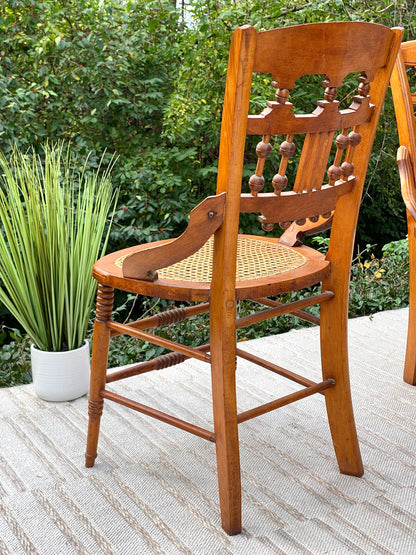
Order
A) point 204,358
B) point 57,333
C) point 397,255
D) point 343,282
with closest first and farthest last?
point 204,358, point 343,282, point 57,333, point 397,255

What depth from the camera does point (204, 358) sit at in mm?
1610

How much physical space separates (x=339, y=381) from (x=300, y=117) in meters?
0.75

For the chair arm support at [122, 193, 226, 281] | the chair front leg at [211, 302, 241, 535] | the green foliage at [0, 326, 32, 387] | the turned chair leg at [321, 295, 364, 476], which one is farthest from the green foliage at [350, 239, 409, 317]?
the chair arm support at [122, 193, 226, 281]

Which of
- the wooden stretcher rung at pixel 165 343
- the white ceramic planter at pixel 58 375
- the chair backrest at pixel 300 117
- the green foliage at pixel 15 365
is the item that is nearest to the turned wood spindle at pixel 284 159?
the chair backrest at pixel 300 117

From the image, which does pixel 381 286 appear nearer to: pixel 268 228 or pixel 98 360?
pixel 98 360

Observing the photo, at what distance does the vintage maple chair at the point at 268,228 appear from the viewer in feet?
4.53

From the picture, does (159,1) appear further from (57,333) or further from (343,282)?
(343,282)

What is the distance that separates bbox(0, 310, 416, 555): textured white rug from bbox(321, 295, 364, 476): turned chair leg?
73mm

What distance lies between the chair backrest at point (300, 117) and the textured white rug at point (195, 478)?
68 cm

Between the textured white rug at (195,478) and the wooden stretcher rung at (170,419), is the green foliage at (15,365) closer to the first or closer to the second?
the textured white rug at (195,478)

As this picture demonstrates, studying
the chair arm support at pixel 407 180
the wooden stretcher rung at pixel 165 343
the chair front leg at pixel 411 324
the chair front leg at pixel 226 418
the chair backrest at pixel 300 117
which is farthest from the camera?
the chair front leg at pixel 411 324

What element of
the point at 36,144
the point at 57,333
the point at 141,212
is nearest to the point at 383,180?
the point at 141,212

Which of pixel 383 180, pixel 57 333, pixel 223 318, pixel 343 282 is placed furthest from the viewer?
pixel 383 180

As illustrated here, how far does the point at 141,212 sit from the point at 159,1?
1638 millimetres
